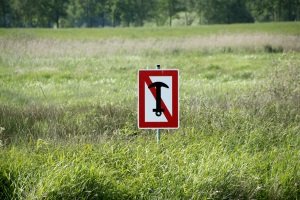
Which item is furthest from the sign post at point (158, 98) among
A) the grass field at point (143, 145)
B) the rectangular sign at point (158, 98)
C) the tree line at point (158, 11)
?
the tree line at point (158, 11)

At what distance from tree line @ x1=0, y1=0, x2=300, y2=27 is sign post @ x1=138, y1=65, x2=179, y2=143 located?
72.4m

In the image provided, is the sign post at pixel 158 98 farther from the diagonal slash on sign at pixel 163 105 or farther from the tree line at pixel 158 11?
the tree line at pixel 158 11

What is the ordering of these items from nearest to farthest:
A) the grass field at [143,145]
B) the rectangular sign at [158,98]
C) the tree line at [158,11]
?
the grass field at [143,145] < the rectangular sign at [158,98] < the tree line at [158,11]

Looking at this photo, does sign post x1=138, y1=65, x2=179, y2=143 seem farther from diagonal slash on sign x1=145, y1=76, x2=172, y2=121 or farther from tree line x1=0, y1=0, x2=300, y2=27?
tree line x1=0, y1=0, x2=300, y2=27

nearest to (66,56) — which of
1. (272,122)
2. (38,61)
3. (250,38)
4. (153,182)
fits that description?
(38,61)

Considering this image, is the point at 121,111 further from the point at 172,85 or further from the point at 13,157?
the point at 13,157

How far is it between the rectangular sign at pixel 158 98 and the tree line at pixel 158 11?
72407mm

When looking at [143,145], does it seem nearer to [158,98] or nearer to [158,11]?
[158,98]

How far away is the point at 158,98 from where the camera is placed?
5598mm

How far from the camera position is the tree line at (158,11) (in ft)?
254

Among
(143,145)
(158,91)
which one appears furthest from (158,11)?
(158,91)

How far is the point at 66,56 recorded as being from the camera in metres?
22.5

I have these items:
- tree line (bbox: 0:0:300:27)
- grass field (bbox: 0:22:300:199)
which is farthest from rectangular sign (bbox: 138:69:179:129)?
tree line (bbox: 0:0:300:27)

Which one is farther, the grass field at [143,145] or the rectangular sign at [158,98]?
the rectangular sign at [158,98]
